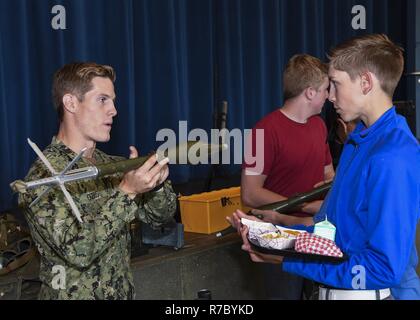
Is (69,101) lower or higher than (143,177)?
higher

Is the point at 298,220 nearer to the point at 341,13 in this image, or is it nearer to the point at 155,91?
the point at 155,91

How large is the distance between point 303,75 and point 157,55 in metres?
0.96

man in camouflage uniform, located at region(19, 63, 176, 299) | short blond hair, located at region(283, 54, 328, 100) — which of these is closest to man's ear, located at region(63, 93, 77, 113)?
man in camouflage uniform, located at region(19, 63, 176, 299)

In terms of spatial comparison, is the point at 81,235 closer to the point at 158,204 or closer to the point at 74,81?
the point at 158,204

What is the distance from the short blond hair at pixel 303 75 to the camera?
2.27 meters

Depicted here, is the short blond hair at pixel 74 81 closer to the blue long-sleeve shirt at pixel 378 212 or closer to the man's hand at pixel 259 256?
Result: the man's hand at pixel 259 256

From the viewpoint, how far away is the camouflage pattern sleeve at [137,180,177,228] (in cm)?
168

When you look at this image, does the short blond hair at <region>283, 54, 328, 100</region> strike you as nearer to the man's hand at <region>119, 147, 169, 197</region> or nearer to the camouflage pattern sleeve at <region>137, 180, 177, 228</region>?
the camouflage pattern sleeve at <region>137, 180, 177, 228</region>

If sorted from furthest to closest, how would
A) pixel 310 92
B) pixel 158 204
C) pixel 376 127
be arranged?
1. pixel 310 92
2. pixel 158 204
3. pixel 376 127

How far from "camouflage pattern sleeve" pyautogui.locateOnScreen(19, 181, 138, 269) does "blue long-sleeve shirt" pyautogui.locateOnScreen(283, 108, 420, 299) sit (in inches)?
A: 16.9

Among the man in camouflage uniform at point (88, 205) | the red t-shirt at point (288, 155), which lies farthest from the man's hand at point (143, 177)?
the red t-shirt at point (288, 155)

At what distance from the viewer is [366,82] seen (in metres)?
1.37

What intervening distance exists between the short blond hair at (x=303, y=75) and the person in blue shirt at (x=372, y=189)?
31.9 inches

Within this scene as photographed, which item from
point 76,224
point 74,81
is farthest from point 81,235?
point 74,81
